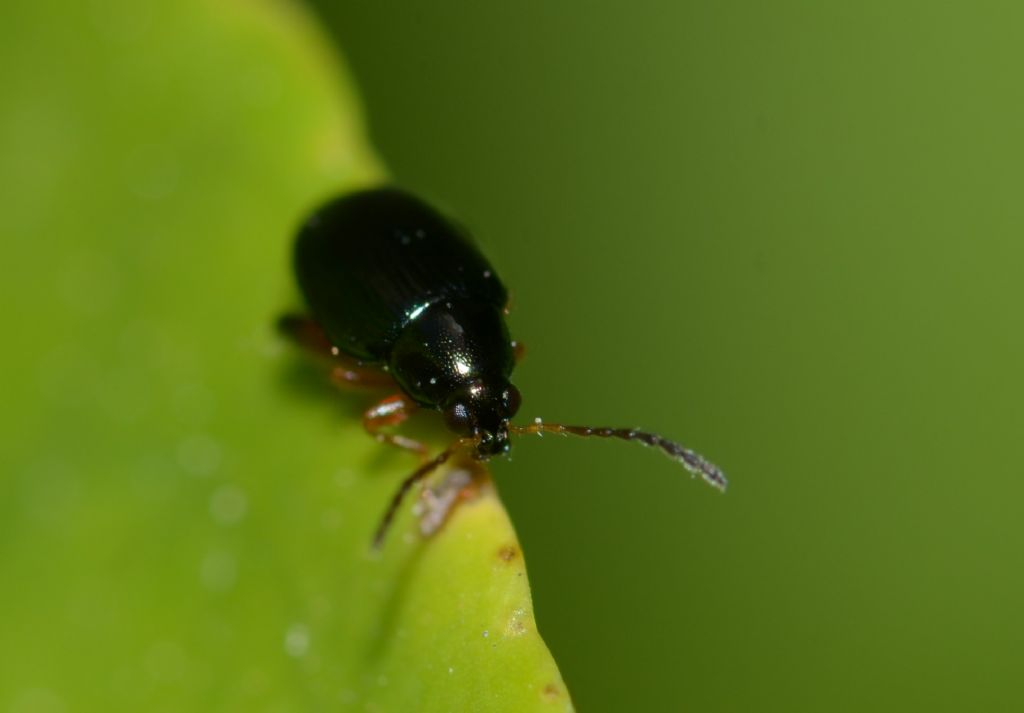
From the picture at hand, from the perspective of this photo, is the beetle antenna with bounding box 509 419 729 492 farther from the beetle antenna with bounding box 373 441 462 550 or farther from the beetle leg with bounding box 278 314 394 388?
the beetle leg with bounding box 278 314 394 388

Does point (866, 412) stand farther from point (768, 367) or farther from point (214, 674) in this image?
point (214, 674)

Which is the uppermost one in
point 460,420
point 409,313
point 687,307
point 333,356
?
point 687,307

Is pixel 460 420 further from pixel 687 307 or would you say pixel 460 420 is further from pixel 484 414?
pixel 687 307

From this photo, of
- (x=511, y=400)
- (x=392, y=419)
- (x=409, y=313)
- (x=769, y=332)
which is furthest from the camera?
(x=769, y=332)

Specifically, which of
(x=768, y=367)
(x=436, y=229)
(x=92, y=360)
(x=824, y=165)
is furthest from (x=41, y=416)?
(x=824, y=165)

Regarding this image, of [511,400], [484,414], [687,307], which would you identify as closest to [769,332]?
[687,307]

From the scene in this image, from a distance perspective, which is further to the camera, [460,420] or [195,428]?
[460,420]
